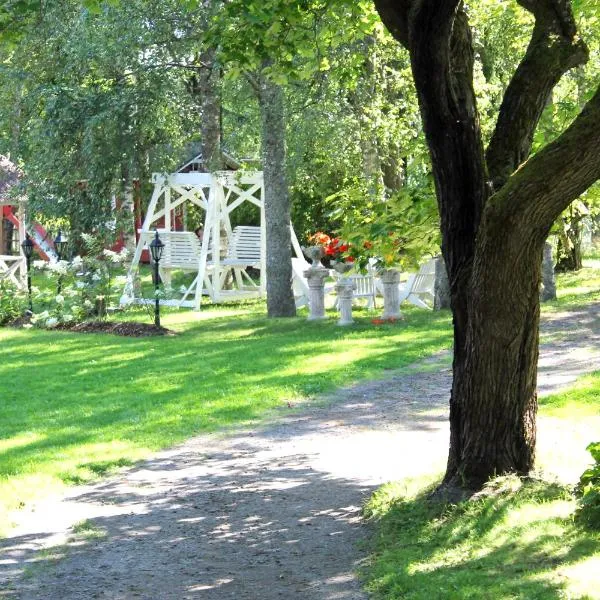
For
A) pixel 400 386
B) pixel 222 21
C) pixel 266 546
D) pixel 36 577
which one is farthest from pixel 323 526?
pixel 400 386

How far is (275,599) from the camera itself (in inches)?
235

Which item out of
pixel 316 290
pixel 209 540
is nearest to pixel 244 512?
pixel 209 540

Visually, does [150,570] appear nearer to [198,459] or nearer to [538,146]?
[198,459]

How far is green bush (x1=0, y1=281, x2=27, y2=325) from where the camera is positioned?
73.3ft

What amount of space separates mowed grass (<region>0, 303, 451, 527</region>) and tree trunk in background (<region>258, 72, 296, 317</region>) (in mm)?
595

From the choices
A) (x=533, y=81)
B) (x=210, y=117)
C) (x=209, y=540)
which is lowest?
(x=209, y=540)

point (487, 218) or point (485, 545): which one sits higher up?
point (487, 218)

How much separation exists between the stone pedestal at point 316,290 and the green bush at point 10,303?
621 centimetres

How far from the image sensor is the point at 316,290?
1989 centimetres

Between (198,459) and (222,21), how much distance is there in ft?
11.9

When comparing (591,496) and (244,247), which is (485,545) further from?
(244,247)

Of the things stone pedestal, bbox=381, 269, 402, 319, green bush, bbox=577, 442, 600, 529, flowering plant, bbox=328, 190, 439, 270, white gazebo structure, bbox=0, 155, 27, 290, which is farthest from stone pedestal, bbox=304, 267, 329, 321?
green bush, bbox=577, 442, 600, 529

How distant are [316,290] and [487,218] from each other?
13170 millimetres

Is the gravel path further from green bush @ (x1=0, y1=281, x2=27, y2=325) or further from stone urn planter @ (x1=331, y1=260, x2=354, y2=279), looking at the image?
green bush @ (x1=0, y1=281, x2=27, y2=325)
